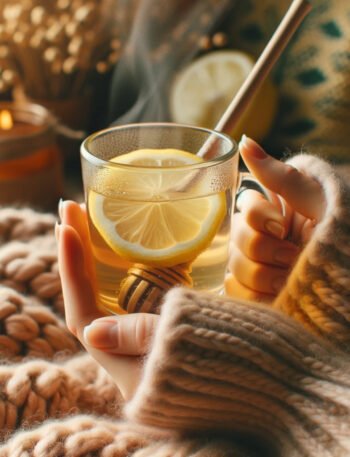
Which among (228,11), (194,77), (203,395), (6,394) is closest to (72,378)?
(6,394)

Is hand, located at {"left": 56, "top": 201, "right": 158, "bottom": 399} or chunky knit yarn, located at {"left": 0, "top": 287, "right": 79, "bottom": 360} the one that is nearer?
hand, located at {"left": 56, "top": 201, "right": 158, "bottom": 399}

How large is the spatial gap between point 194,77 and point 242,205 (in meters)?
0.77

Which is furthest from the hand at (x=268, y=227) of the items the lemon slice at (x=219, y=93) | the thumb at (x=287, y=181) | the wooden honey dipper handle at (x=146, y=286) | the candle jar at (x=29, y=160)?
the lemon slice at (x=219, y=93)

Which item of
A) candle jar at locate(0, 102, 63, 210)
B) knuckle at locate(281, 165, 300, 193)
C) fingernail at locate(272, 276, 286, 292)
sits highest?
knuckle at locate(281, 165, 300, 193)

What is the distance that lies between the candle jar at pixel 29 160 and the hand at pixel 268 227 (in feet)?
1.82

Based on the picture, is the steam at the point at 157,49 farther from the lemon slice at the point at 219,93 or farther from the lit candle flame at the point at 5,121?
the lit candle flame at the point at 5,121

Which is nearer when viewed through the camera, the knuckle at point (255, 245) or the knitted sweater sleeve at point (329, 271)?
the knitted sweater sleeve at point (329, 271)

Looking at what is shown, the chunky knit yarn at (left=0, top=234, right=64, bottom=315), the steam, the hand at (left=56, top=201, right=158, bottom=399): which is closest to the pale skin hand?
the hand at (left=56, top=201, right=158, bottom=399)

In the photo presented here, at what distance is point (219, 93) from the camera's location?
1352mm

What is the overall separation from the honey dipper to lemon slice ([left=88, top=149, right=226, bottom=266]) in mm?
12

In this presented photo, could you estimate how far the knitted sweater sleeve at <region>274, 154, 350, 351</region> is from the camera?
0.54 m

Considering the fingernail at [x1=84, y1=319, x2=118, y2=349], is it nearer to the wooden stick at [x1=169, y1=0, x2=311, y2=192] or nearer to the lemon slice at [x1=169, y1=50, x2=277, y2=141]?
the wooden stick at [x1=169, y1=0, x2=311, y2=192]

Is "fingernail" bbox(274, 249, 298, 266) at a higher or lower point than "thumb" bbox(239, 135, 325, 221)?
lower

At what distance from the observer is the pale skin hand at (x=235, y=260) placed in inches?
20.1
